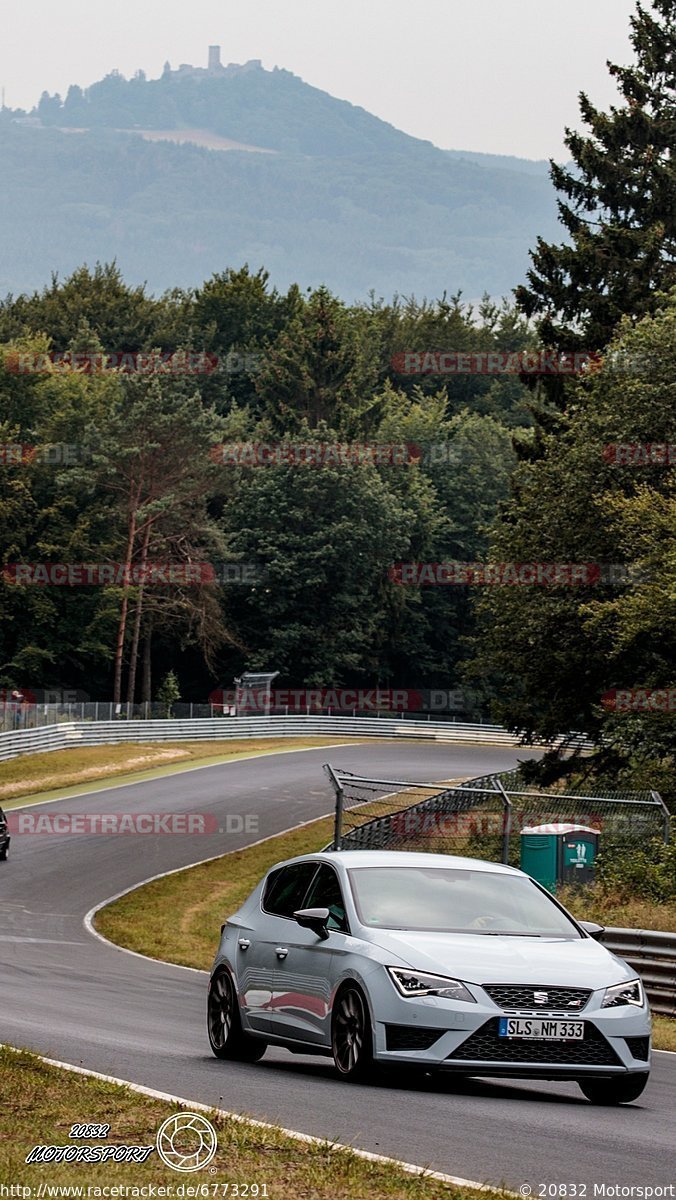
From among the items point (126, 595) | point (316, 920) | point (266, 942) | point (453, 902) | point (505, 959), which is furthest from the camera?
point (126, 595)

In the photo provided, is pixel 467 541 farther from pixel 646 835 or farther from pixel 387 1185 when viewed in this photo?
pixel 387 1185

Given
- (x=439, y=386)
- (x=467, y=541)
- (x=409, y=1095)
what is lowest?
(x=409, y=1095)

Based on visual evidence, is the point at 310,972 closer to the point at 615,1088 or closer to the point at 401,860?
the point at 401,860

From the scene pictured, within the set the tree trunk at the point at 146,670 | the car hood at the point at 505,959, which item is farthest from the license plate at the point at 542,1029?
the tree trunk at the point at 146,670

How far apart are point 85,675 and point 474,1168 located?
261 ft

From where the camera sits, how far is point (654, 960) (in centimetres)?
1744

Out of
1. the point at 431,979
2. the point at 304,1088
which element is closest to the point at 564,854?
the point at 304,1088

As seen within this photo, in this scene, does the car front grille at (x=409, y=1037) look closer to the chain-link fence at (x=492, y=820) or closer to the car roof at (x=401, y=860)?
the car roof at (x=401, y=860)

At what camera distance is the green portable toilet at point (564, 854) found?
2242cm

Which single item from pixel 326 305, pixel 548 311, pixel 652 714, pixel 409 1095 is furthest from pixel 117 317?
pixel 409 1095

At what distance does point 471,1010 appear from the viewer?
31.8 ft

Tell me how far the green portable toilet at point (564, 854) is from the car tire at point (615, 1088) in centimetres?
1198

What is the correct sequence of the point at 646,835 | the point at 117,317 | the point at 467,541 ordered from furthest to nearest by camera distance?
the point at 117,317 → the point at 467,541 → the point at 646,835

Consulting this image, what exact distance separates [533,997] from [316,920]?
5.30ft
